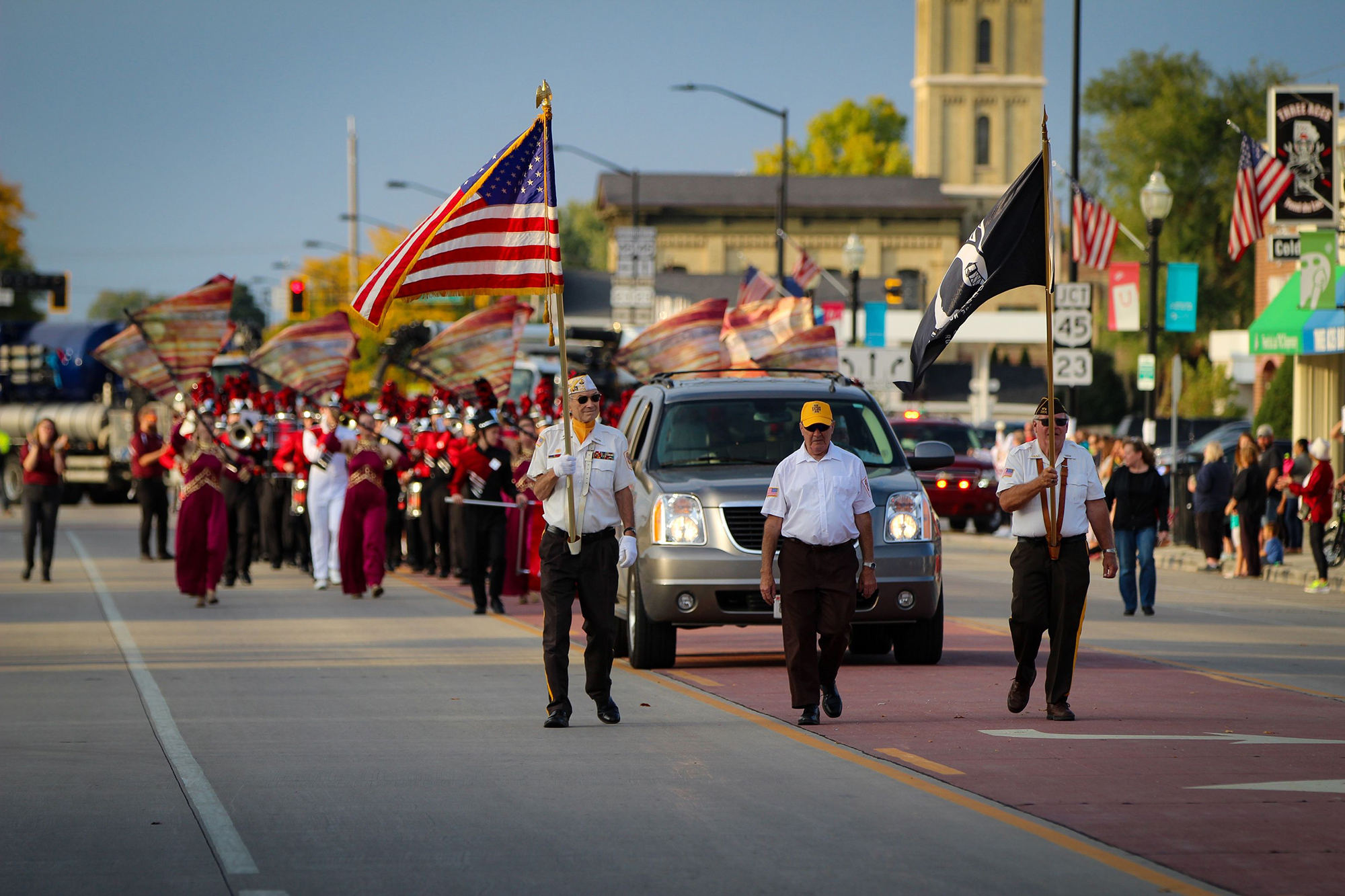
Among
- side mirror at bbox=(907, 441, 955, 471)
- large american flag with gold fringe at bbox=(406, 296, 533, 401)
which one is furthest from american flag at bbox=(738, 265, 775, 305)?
side mirror at bbox=(907, 441, 955, 471)

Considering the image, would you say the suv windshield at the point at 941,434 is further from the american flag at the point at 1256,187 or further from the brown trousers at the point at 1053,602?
the brown trousers at the point at 1053,602

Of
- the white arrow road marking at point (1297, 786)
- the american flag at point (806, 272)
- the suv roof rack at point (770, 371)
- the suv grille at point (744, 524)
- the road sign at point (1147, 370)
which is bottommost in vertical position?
the white arrow road marking at point (1297, 786)

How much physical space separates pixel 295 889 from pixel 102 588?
16.1 m

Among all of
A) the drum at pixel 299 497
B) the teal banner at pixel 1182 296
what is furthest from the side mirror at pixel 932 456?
the teal banner at pixel 1182 296

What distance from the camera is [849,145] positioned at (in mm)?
117062

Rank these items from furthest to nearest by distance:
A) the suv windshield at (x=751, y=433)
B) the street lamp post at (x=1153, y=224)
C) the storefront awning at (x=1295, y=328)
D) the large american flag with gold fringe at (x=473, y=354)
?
the storefront awning at (x=1295, y=328), the street lamp post at (x=1153, y=224), the large american flag with gold fringe at (x=473, y=354), the suv windshield at (x=751, y=433)

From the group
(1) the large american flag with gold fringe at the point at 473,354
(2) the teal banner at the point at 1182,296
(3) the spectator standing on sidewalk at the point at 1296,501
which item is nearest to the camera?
(1) the large american flag with gold fringe at the point at 473,354

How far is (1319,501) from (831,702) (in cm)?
1317

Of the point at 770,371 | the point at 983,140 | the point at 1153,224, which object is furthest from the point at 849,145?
the point at 770,371

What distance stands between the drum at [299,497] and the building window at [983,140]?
310 feet

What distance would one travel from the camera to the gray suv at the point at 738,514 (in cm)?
1316

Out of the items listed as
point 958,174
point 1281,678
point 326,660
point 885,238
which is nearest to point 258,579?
point 326,660

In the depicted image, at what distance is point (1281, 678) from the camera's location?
13.4 meters

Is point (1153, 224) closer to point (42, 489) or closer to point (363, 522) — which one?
point (363, 522)
